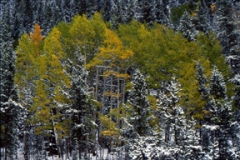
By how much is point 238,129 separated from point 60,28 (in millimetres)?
21821

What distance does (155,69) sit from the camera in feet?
102

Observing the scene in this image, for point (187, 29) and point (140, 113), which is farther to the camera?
point (187, 29)

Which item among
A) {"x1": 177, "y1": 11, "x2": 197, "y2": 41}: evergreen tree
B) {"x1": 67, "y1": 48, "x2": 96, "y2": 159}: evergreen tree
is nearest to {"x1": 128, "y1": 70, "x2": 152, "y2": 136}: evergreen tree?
{"x1": 67, "y1": 48, "x2": 96, "y2": 159}: evergreen tree

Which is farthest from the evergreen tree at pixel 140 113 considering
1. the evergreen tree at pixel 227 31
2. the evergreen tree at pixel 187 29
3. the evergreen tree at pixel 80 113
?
the evergreen tree at pixel 227 31

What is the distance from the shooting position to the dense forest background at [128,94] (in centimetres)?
2458

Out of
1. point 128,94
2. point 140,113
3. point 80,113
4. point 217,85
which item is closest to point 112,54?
point 128,94

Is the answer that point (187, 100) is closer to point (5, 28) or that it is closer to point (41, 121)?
point (41, 121)

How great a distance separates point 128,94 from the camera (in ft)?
99.8

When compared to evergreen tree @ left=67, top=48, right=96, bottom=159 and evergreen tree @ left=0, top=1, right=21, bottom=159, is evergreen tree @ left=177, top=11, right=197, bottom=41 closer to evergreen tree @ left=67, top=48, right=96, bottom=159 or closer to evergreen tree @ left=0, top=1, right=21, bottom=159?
evergreen tree @ left=67, top=48, right=96, bottom=159

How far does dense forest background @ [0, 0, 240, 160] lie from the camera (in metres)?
24.6

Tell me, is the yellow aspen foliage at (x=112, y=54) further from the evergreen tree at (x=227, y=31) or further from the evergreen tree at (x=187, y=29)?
the evergreen tree at (x=227, y=31)

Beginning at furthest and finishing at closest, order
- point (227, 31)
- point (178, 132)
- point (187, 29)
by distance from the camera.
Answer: point (227, 31)
point (187, 29)
point (178, 132)

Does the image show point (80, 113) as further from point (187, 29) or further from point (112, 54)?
point (187, 29)

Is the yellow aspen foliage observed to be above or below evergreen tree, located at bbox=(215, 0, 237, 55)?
below
